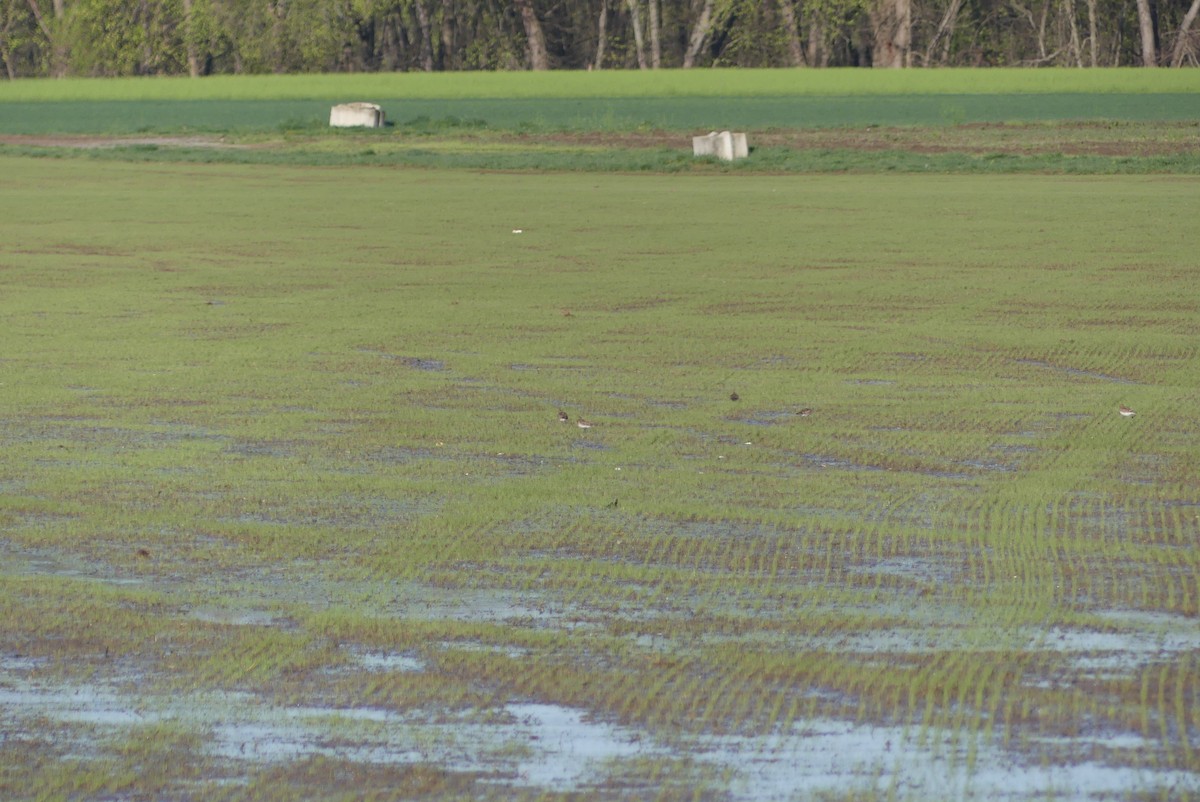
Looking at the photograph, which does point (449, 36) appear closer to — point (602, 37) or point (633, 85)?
point (602, 37)

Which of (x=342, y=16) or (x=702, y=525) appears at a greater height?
(x=342, y=16)

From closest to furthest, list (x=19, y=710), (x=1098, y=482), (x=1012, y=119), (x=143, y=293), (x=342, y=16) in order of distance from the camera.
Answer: (x=19, y=710) < (x=1098, y=482) < (x=143, y=293) < (x=1012, y=119) < (x=342, y=16)

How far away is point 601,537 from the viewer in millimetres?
6891

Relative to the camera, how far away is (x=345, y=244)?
18594 millimetres

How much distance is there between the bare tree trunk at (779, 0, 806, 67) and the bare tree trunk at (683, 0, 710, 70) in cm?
264

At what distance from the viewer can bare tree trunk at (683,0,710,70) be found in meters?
67.0

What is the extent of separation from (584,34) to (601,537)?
73.1 meters

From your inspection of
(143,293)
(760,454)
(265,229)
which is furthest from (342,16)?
(760,454)

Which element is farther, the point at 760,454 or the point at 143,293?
the point at 143,293

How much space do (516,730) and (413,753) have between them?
314 millimetres

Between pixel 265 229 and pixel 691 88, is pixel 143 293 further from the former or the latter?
pixel 691 88

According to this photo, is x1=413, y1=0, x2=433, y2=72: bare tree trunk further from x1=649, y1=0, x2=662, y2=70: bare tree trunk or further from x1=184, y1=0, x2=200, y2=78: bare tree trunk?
x1=649, y1=0, x2=662, y2=70: bare tree trunk

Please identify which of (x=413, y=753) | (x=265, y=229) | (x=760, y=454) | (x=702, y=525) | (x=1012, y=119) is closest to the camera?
(x=413, y=753)

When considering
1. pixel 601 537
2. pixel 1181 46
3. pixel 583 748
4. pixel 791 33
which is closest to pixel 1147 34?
pixel 1181 46
